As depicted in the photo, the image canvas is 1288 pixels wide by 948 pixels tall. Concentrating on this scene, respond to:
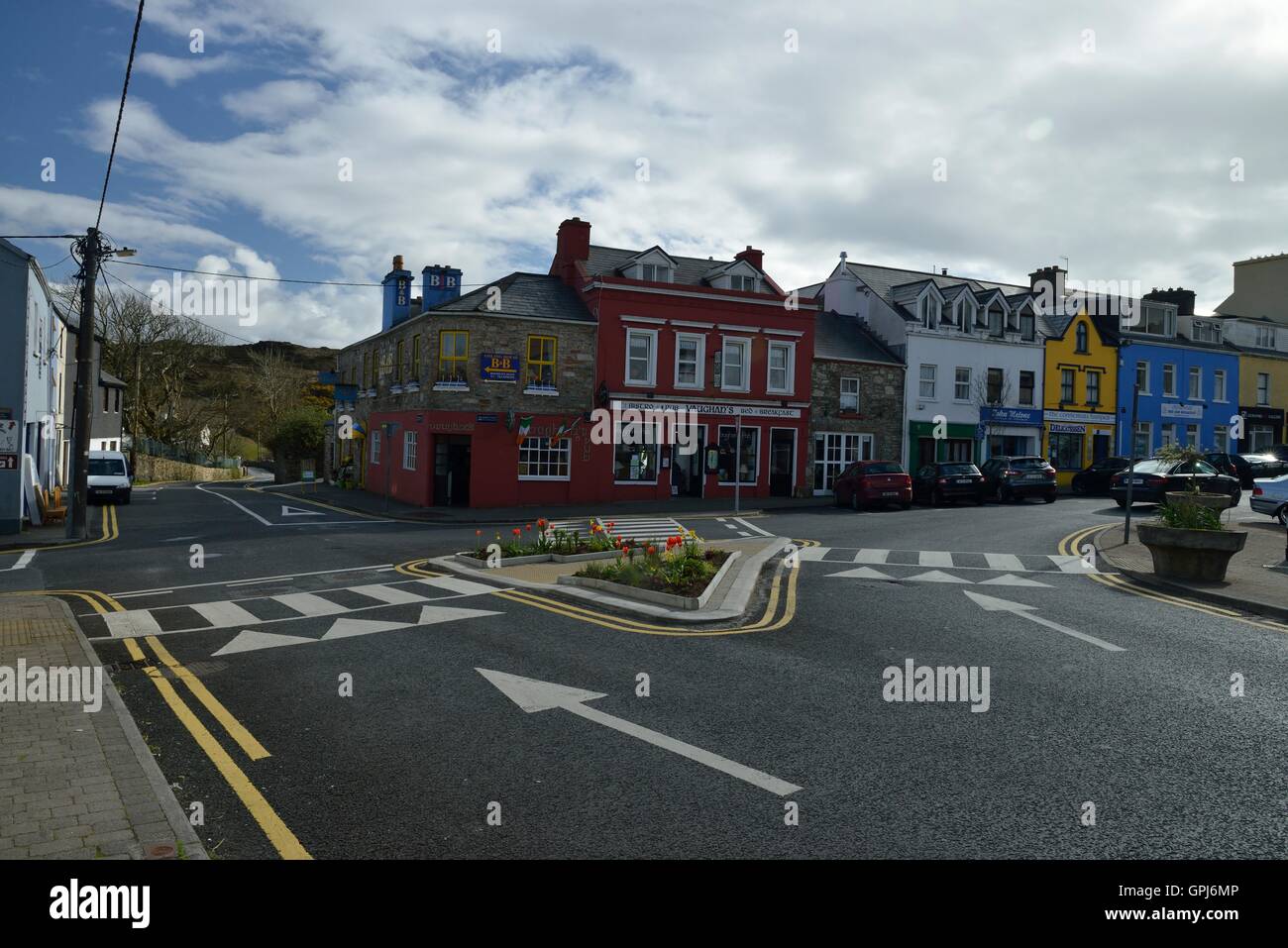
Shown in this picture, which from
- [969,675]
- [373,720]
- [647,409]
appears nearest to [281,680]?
[373,720]

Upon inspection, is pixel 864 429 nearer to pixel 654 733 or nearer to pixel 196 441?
pixel 654 733

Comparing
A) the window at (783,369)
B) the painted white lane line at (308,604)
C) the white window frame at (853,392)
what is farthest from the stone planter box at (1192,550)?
the white window frame at (853,392)

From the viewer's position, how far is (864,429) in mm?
36844

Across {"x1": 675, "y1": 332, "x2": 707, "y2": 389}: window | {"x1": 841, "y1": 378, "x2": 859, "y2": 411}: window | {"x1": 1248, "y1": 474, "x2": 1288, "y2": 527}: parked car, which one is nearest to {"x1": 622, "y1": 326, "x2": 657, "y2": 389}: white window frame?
{"x1": 675, "y1": 332, "x2": 707, "y2": 389}: window

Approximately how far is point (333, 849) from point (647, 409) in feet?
91.4

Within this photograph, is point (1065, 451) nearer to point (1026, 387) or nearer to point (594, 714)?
point (1026, 387)

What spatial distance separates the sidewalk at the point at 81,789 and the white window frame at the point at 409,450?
24.3 metres

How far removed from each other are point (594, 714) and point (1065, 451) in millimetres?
40860

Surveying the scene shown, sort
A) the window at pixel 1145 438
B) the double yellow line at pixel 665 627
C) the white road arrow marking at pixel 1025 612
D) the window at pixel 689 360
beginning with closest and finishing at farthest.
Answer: the white road arrow marking at pixel 1025 612 → the double yellow line at pixel 665 627 → the window at pixel 689 360 → the window at pixel 1145 438

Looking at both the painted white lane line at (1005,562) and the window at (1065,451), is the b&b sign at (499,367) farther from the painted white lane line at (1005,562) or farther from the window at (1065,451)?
the window at (1065,451)

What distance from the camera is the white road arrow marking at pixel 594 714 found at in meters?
5.63

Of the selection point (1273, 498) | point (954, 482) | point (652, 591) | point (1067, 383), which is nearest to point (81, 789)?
point (652, 591)

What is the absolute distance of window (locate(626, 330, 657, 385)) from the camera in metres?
32.0

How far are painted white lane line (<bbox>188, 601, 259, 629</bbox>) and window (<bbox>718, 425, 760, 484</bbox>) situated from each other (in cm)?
2308
